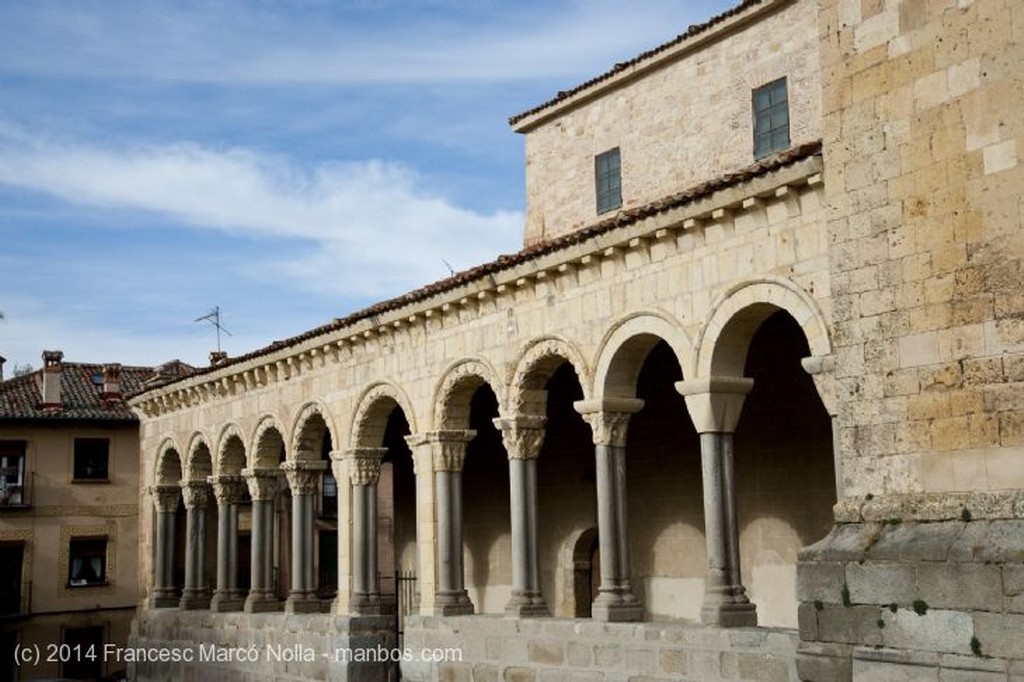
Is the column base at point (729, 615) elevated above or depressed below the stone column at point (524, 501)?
below

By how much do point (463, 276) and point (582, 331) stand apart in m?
2.41

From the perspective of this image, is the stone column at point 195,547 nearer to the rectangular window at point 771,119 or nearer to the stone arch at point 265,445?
the stone arch at point 265,445

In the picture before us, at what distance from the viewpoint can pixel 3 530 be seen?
31812 mm

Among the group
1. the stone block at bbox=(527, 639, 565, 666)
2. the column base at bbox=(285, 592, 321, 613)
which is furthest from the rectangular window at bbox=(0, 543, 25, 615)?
the stone block at bbox=(527, 639, 565, 666)

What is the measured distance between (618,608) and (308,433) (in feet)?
28.9

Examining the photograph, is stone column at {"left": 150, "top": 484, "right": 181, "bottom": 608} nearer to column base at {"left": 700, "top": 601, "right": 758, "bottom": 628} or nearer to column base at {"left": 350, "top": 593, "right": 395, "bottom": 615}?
column base at {"left": 350, "top": 593, "right": 395, "bottom": 615}

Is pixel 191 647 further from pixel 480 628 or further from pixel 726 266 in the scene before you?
pixel 726 266

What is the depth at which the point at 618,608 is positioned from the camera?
48.6 feet

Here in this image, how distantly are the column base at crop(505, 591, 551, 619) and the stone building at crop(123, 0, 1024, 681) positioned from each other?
4 cm

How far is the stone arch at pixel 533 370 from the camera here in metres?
16.2

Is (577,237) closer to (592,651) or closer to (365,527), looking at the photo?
(592,651)

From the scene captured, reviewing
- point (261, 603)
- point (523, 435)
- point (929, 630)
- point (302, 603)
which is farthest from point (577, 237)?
point (261, 603)

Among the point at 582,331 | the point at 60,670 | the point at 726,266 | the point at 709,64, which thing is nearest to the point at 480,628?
the point at 582,331

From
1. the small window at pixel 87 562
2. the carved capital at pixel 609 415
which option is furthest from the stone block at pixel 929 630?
the small window at pixel 87 562
